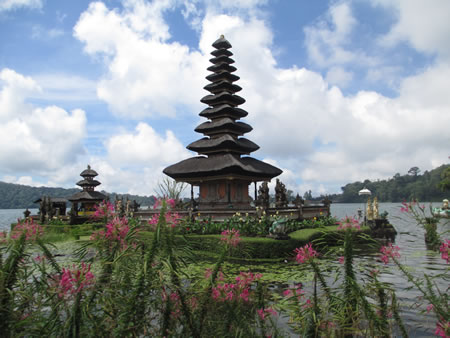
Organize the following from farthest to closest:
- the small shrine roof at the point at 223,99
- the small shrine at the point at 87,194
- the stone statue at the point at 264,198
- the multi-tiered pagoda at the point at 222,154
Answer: the small shrine at the point at 87,194, the small shrine roof at the point at 223,99, the multi-tiered pagoda at the point at 222,154, the stone statue at the point at 264,198

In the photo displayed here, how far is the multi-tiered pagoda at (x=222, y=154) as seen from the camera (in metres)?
23.3

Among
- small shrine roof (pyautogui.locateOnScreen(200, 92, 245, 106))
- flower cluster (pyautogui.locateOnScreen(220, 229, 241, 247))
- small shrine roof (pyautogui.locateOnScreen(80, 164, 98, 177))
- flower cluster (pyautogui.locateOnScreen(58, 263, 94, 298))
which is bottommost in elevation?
flower cluster (pyautogui.locateOnScreen(58, 263, 94, 298))

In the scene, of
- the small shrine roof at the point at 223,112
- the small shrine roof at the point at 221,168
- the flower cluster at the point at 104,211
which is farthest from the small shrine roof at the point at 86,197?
the flower cluster at the point at 104,211

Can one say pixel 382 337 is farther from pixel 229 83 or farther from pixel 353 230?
pixel 229 83

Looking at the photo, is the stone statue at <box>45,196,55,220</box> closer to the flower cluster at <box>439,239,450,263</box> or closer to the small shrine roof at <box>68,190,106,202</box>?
the small shrine roof at <box>68,190,106,202</box>

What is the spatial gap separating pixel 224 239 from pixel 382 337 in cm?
161

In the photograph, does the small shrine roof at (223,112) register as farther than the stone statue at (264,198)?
Yes

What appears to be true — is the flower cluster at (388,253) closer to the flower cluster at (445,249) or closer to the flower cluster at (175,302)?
the flower cluster at (445,249)

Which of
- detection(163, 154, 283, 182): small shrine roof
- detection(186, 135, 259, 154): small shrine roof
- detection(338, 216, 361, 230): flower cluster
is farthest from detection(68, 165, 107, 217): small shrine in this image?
detection(338, 216, 361, 230): flower cluster

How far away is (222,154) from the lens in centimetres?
2489

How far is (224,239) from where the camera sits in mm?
2826

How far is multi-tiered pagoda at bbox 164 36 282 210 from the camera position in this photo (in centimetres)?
2328

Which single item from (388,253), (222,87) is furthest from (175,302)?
(222,87)

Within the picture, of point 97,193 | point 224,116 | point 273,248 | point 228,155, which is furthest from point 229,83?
point 97,193
